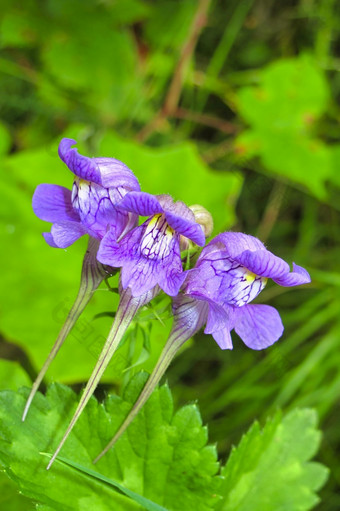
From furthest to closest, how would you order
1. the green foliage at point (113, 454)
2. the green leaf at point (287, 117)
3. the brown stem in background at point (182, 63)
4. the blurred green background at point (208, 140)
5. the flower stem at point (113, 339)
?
the brown stem in background at point (182, 63)
the green leaf at point (287, 117)
the blurred green background at point (208, 140)
the green foliage at point (113, 454)
the flower stem at point (113, 339)

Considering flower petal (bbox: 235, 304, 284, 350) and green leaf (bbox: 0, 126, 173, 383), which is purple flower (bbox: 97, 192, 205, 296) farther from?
green leaf (bbox: 0, 126, 173, 383)

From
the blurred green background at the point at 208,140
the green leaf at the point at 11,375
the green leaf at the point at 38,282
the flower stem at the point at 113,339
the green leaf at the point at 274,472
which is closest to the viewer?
the flower stem at the point at 113,339

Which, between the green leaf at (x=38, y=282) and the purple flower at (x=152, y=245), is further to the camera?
the green leaf at (x=38, y=282)

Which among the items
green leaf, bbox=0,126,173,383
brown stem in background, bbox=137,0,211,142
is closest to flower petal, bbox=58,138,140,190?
green leaf, bbox=0,126,173,383

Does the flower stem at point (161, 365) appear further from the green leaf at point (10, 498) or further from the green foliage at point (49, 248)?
the green foliage at point (49, 248)

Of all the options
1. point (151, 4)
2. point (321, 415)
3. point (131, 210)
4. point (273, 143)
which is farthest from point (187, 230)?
point (151, 4)

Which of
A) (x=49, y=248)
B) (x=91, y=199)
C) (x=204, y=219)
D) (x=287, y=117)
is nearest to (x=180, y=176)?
(x=49, y=248)

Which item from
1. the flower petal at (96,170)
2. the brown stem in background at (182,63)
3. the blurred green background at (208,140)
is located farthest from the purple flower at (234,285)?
the brown stem in background at (182,63)
